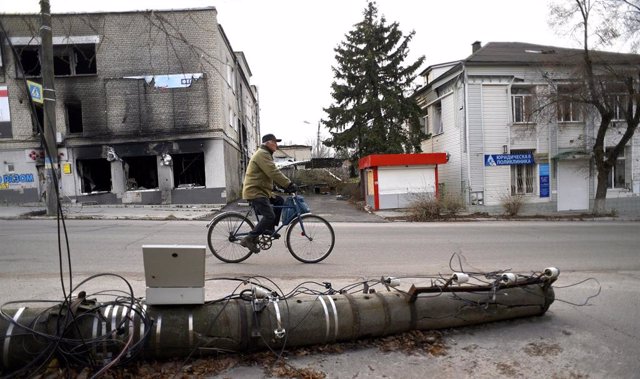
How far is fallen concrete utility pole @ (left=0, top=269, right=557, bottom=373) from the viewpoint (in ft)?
9.91

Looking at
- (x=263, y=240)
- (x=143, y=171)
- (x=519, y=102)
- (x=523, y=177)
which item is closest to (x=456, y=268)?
(x=263, y=240)

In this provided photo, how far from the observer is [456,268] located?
6836 mm

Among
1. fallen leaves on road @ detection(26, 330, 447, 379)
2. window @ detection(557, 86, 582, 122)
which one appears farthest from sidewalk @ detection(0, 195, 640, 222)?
fallen leaves on road @ detection(26, 330, 447, 379)

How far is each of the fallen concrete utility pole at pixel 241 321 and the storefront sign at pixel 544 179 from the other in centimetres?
1918

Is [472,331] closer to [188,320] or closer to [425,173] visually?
[188,320]

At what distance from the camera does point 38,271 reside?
6.15 metres

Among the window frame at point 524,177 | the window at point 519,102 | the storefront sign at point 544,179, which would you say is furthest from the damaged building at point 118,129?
the storefront sign at point 544,179

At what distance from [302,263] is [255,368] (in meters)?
3.67

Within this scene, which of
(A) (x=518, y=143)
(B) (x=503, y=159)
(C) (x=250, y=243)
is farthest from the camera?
(A) (x=518, y=143)

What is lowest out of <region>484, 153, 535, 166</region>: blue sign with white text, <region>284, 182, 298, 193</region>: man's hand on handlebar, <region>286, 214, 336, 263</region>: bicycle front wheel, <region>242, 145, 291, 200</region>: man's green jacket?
<region>286, 214, 336, 263</region>: bicycle front wheel

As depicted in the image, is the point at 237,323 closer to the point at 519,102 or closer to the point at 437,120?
the point at 519,102

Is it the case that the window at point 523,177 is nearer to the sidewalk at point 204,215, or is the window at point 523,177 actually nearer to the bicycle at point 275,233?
the sidewalk at point 204,215

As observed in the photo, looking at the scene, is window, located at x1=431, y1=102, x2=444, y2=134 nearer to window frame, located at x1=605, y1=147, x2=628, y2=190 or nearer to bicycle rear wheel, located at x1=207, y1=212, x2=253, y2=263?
window frame, located at x1=605, y1=147, x2=628, y2=190

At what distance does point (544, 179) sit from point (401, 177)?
7448 millimetres
